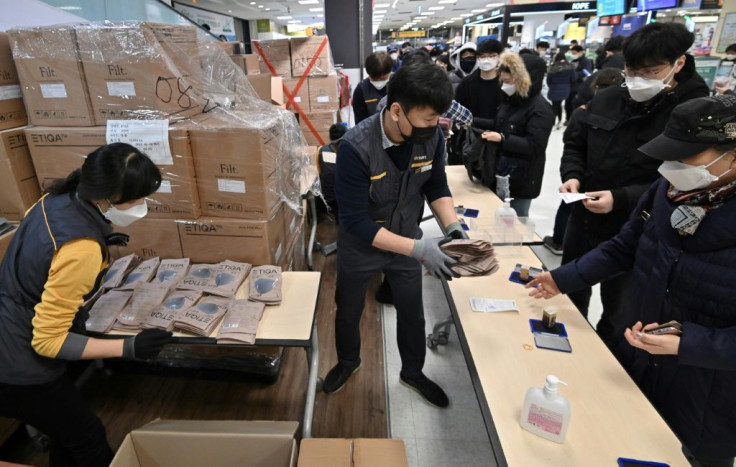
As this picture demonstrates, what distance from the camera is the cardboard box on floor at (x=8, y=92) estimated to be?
1.79m

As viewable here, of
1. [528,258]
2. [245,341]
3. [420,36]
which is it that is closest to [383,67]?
[528,258]

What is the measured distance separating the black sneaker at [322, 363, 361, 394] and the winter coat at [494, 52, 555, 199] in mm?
1674

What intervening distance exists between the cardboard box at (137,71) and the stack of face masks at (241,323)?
881mm

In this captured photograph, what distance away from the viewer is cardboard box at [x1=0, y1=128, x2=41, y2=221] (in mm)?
1821

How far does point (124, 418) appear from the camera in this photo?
1993mm

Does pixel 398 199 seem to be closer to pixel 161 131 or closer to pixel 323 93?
pixel 161 131

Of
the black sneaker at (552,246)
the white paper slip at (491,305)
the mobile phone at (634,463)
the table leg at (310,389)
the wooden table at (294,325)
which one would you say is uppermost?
the white paper slip at (491,305)

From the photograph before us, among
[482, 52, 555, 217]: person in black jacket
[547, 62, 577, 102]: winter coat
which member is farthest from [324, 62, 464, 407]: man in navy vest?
[547, 62, 577, 102]: winter coat

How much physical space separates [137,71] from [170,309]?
0.99m

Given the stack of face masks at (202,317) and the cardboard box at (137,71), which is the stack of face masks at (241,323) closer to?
the stack of face masks at (202,317)

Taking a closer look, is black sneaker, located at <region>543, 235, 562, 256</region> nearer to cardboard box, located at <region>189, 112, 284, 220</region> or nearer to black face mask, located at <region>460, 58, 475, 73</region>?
black face mask, located at <region>460, 58, 475, 73</region>

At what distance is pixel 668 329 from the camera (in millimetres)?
1085

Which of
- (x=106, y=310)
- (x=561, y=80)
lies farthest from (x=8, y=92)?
(x=561, y=80)

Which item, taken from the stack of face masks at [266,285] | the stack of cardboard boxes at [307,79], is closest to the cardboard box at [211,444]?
the stack of face masks at [266,285]
